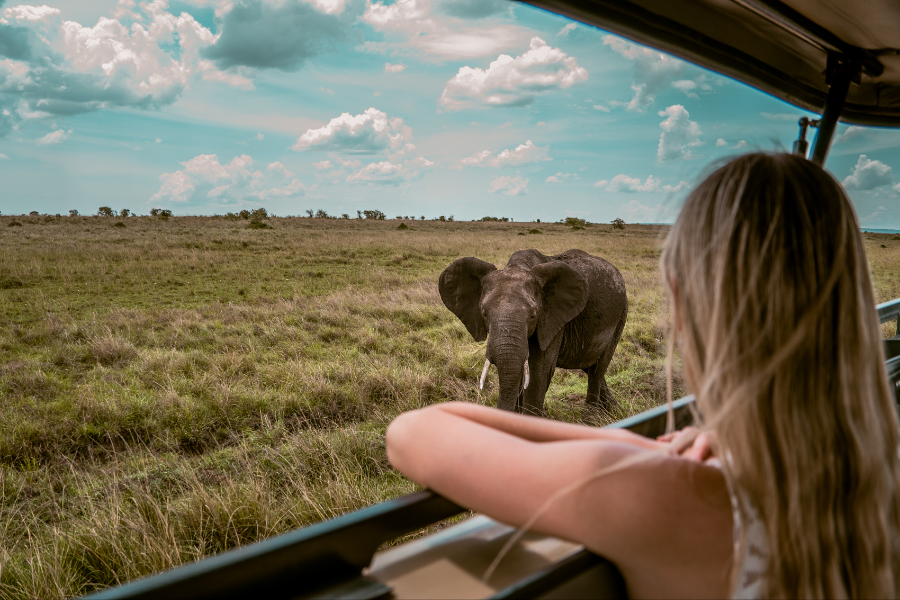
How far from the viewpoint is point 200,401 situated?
651 centimetres

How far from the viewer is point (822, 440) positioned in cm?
91

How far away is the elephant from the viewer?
17.1 feet

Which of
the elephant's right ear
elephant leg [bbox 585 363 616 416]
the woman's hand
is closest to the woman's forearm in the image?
the woman's hand

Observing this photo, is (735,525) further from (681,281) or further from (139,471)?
(139,471)

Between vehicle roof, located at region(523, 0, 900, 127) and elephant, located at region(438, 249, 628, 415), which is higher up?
vehicle roof, located at region(523, 0, 900, 127)

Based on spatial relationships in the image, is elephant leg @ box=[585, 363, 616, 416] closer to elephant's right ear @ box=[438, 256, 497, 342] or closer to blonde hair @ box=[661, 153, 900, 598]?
elephant's right ear @ box=[438, 256, 497, 342]

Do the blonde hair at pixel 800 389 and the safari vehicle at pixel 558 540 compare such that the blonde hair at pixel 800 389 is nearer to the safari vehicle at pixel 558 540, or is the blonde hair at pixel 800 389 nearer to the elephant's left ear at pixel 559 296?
the safari vehicle at pixel 558 540

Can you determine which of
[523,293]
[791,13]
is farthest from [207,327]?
[791,13]

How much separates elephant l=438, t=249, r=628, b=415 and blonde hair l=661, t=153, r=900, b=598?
13.5ft

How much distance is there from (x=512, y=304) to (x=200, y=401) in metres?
3.84

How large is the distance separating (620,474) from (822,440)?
1.08 feet

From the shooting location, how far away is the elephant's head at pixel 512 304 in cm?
518

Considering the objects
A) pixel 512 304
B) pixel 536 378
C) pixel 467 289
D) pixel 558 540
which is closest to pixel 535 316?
pixel 512 304

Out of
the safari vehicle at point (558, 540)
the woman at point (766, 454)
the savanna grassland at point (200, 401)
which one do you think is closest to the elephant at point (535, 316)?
the savanna grassland at point (200, 401)
